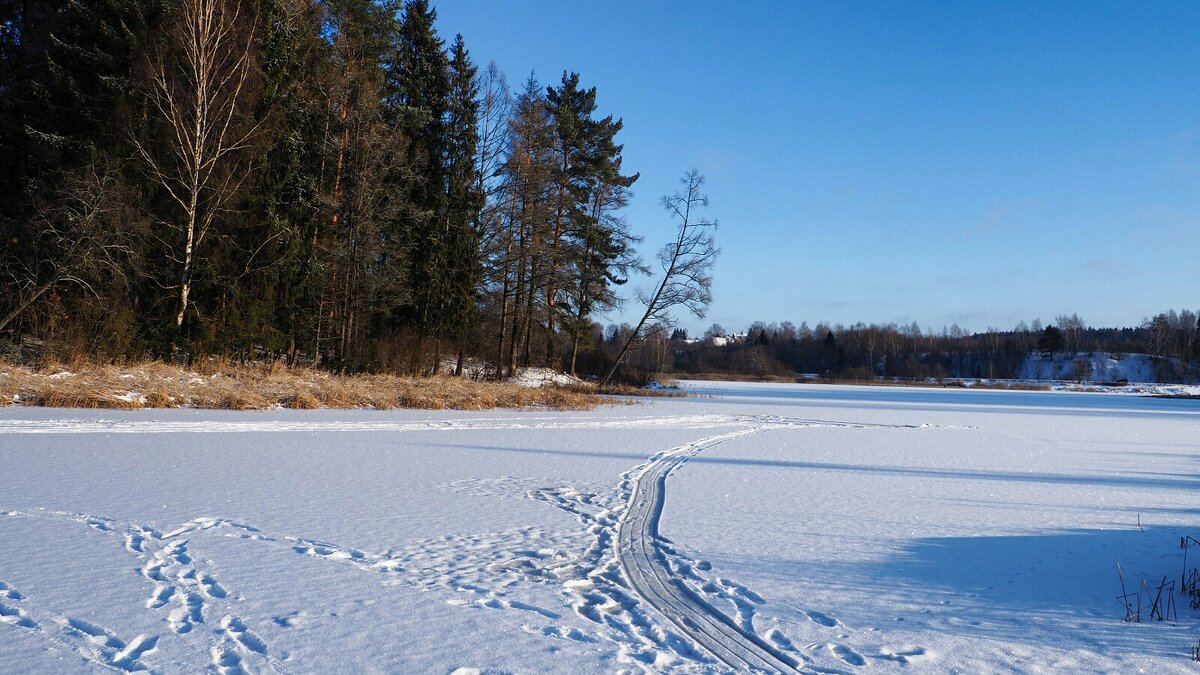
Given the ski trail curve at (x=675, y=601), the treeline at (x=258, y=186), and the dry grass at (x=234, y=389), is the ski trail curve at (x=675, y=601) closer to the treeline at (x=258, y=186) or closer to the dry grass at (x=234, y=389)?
the dry grass at (x=234, y=389)

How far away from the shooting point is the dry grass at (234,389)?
42.5 feet

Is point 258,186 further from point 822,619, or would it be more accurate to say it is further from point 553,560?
point 822,619

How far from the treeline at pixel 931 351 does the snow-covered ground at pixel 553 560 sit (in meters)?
85.0

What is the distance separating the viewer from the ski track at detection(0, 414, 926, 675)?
3.19 meters

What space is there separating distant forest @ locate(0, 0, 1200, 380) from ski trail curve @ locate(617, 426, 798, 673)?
14.7 m

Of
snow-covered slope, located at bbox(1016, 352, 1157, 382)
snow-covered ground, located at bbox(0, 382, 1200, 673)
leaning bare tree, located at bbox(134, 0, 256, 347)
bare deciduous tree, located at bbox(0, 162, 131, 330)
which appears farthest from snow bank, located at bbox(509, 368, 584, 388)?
snow-covered slope, located at bbox(1016, 352, 1157, 382)

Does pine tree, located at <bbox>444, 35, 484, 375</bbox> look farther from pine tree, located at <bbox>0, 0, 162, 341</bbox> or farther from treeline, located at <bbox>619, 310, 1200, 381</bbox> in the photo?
treeline, located at <bbox>619, 310, 1200, 381</bbox>

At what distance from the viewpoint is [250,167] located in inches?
713

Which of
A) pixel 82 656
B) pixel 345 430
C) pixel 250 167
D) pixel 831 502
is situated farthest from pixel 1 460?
pixel 250 167

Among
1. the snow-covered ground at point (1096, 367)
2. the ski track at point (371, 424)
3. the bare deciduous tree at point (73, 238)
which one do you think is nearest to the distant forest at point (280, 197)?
the bare deciduous tree at point (73, 238)

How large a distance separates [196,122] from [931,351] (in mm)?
127897

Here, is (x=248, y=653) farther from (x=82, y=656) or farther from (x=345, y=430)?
(x=345, y=430)

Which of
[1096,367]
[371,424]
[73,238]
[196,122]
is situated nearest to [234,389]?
[371,424]

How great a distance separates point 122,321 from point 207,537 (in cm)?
1366
